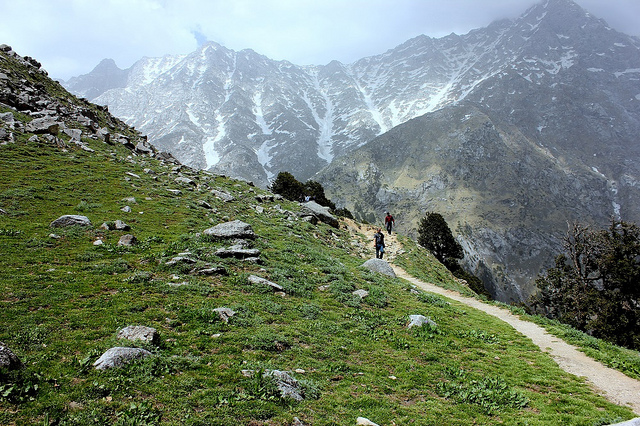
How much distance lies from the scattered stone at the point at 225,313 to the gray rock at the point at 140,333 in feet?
8.20

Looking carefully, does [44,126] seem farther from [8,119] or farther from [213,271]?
[213,271]

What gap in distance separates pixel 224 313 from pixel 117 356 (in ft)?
13.8

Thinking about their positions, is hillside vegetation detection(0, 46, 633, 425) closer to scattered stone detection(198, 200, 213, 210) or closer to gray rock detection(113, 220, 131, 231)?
gray rock detection(113, 220, 131, 231)

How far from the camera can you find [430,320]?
51.2ft

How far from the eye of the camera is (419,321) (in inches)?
591

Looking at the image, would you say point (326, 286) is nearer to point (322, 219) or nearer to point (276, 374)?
point (276, 374)

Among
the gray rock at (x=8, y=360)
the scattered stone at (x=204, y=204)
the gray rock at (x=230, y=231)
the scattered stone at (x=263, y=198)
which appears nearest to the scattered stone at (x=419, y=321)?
the gray rock at (x=230, y=231)

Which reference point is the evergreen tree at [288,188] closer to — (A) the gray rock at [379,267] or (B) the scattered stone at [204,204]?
(B) the scattered stone at [204,204]

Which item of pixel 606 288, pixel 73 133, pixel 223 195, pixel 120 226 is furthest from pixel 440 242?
pixel 73 133

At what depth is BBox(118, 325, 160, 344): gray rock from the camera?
29.8 ft

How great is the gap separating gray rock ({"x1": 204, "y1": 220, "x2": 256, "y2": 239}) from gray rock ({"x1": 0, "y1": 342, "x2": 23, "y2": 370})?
524 inches

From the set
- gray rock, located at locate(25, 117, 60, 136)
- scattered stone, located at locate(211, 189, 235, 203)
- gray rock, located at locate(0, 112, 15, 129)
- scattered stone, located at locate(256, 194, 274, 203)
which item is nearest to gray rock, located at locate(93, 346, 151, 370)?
scattered stone, located at locate(211, 189, 235, 203)

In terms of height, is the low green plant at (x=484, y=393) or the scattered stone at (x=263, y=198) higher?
the scattered stone at (x=263, y=198)

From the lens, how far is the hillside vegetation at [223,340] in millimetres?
7215
